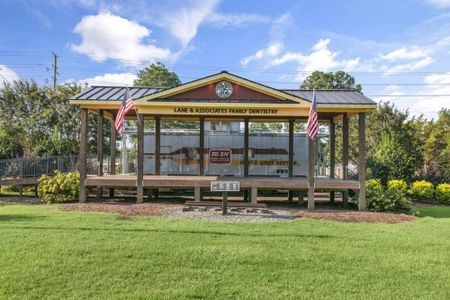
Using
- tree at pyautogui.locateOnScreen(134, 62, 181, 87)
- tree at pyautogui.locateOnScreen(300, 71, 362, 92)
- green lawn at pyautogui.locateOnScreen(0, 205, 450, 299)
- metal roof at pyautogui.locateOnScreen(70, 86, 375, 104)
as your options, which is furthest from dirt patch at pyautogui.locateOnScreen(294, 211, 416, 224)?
tree at pyautogui.locateOnScreen(134, 62, 181, 87)

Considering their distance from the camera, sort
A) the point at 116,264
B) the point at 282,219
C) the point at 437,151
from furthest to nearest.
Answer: the point at 437,151, the point at 282,219, the point at 116,264

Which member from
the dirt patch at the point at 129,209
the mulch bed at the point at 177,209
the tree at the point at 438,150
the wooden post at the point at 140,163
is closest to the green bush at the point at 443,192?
the tree at the point at 438,150

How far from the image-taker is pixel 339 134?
38.5 m

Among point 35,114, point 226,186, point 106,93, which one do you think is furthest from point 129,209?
point 35,114

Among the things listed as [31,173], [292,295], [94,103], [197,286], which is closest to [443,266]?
[292,295]

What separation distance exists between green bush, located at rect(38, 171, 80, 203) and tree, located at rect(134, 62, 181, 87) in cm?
4034

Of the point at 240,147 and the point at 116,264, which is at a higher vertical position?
the point at 240,147

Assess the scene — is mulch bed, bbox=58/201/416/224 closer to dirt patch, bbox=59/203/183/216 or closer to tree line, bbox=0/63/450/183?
dirt patch, bbox=59/203/183/216

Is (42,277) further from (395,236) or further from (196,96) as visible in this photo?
(196,96)

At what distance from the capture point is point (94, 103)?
1531 cm

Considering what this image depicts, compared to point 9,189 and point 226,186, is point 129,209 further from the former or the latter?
point 9,189

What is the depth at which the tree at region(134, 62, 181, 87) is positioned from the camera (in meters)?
55.1

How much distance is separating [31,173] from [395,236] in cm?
1615

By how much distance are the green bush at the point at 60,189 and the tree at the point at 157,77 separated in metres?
40.3
